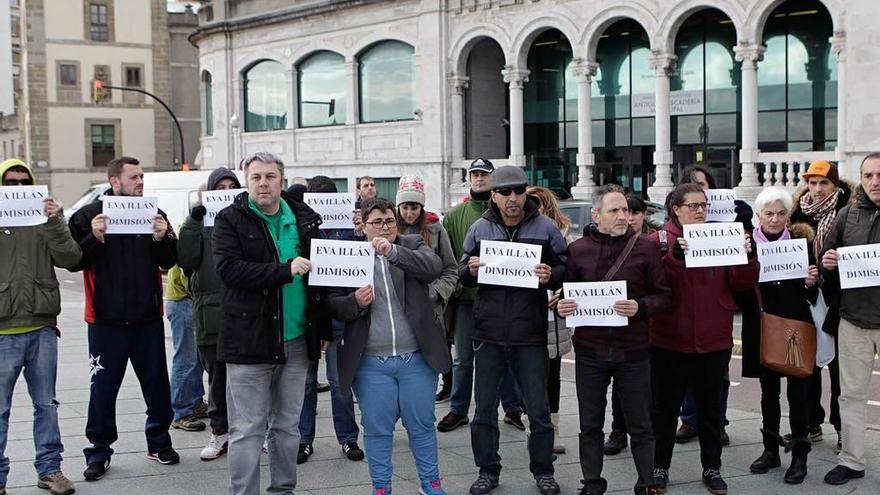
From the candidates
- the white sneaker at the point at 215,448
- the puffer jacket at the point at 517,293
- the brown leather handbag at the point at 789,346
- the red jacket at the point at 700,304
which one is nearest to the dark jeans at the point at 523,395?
the puffer jacket at the point at 517,293

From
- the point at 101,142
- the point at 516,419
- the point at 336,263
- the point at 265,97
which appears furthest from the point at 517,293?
the point at 101,142

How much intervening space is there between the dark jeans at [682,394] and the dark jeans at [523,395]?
0.79 metres

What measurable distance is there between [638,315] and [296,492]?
2.68m

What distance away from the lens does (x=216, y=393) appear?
8242mm

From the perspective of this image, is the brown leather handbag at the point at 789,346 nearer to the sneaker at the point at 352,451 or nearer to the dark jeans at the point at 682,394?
the dark jeans at the point at 682,394

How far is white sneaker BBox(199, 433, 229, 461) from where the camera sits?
8.05 m

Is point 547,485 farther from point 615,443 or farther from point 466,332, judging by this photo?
point 466,332

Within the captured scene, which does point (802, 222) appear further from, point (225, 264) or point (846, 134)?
point (846, 134)

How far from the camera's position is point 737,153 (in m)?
29.9

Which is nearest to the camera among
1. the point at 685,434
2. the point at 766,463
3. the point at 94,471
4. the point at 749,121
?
the point at 94,471

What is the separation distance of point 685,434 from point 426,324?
9.82 ft

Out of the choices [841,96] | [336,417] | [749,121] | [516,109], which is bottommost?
[336,417]

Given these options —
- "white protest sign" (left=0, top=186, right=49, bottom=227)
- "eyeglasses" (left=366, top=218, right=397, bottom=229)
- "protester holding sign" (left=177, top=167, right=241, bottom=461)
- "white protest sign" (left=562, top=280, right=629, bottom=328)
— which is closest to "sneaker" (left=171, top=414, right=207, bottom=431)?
"protester holding sign" (left=177, top=167, right=241, bottom=461)

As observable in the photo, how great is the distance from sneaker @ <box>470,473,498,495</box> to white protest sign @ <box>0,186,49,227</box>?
349cm
